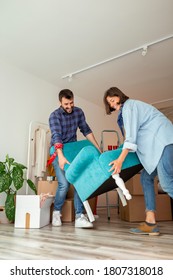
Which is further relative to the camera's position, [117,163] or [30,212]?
[30,212]

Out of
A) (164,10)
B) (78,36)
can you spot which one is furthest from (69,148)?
(164,10)

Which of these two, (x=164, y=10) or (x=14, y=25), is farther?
(x=14, y=25)

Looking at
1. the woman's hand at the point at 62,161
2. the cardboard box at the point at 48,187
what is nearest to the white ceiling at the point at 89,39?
the woman's hand at the point at 62,161

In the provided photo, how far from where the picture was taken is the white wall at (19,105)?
10.4ft

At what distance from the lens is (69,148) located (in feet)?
7.06

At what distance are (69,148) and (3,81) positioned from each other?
1695 millimetres

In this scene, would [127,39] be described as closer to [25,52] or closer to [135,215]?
[25,52]

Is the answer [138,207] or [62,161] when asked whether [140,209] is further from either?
[62,161]

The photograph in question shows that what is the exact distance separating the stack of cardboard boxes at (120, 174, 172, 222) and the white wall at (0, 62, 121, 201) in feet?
5.17

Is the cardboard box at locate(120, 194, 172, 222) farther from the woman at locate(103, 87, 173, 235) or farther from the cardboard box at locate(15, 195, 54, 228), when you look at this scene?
the cardboard box at locate(15, 195, 54, 228)

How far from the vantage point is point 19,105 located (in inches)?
133

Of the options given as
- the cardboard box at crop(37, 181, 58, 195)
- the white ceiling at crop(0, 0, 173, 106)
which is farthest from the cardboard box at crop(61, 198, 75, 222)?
the white ceiling at crop(0, 0, 173, 106)

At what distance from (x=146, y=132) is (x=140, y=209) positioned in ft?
4.31

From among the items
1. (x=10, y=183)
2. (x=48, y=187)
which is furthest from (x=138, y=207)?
(x=10, y=183)
